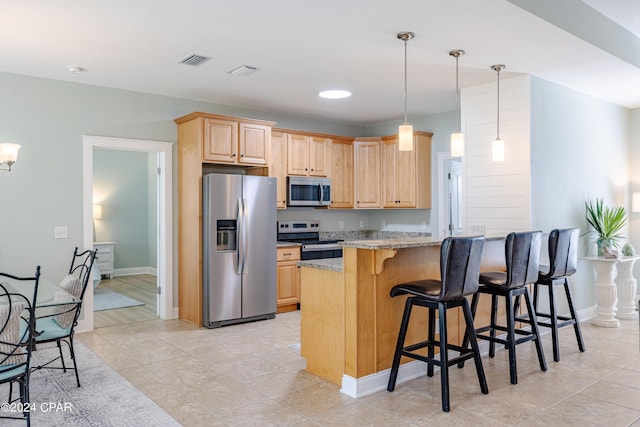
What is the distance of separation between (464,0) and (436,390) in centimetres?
254

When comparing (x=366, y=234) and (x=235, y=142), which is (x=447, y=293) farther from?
(x=366, y=234)

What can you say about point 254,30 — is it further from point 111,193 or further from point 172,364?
point 111,193

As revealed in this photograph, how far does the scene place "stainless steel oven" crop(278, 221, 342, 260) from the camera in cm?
592

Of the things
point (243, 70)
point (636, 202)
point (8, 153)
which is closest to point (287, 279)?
point (243, 70)

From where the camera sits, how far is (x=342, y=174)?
261 inches

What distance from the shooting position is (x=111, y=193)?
8.66m

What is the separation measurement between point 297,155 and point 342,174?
2.68ft

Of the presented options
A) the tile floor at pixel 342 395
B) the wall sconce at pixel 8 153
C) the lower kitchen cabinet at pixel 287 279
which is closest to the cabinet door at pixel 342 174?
the lower kitchen cabinet at pixel 287 279

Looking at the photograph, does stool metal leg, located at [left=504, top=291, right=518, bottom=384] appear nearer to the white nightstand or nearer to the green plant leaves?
the green plant leaves

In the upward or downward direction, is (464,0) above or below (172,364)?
above

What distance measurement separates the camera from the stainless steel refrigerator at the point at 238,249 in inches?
194

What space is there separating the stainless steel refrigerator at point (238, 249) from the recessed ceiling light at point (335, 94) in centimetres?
113

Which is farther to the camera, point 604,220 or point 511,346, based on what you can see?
point 604,220

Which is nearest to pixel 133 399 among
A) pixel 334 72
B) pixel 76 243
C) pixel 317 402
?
pixel 317 402
